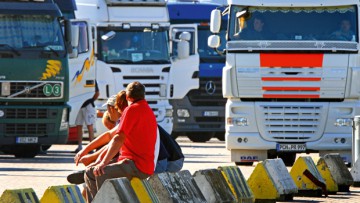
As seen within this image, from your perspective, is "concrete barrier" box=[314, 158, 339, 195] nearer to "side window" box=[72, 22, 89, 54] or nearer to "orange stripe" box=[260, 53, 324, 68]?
"orange stripe" box=[260, 53, 324, 68]

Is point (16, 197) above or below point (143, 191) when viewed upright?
above

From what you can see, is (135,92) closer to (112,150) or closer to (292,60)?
(112,150)

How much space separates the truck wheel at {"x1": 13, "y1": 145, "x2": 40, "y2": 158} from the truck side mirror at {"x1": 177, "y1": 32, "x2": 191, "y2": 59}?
212 inches

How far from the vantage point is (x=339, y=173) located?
62.6 feet

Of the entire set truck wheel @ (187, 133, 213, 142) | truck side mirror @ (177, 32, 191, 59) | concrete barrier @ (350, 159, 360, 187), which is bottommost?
truck wheel @ (187, 133, 213, 142)

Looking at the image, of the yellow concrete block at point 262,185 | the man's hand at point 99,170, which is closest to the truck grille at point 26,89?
the yellow concrete block at point 262,185

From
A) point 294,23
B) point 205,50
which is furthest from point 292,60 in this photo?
point 205,50

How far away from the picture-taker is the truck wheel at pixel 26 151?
2723cm

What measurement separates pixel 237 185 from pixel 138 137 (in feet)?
7.28

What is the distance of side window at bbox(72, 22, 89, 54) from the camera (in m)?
27.6

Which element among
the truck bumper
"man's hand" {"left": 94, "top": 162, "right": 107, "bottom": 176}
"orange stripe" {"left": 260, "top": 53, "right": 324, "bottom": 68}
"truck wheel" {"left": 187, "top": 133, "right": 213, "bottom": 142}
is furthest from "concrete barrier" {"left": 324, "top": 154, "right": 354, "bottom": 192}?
"truck wheel" {"left": 187, "top": 133, "right": 213, "bottom": 142}

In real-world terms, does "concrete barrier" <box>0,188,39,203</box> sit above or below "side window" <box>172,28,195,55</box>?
above

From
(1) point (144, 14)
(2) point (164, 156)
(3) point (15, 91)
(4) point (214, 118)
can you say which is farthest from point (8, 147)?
(2) point (164, 156)

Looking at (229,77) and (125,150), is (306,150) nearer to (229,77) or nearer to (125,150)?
(229,77)
